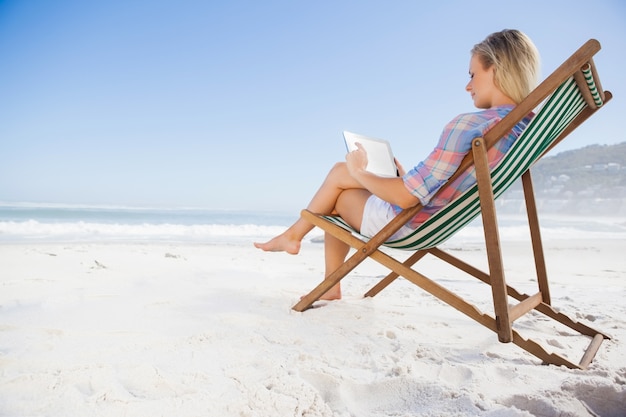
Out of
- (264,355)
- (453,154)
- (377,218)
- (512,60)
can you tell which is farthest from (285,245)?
(512,60)

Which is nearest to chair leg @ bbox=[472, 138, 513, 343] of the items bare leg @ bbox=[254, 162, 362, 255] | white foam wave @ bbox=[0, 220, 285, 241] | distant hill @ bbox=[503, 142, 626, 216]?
bare leg @ bbox=[254, 162, 362, 255]

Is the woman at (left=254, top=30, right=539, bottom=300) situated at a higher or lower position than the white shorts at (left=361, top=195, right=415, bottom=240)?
higher

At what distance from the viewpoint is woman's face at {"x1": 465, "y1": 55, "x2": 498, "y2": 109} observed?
72.2 inches

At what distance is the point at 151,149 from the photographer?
3447 centimetres

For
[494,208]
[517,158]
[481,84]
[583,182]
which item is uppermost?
[583,182]

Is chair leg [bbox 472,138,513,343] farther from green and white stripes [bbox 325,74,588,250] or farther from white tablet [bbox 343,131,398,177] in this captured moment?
white tablet [bbox 343,131,398,177]

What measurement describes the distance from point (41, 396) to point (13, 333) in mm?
777

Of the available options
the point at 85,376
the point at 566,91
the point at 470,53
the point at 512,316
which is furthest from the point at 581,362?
the point at 85,376

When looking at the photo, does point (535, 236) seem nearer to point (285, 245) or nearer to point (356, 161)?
point (356, 161)

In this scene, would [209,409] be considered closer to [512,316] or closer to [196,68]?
[512,316]

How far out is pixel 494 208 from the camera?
1583 millimetres

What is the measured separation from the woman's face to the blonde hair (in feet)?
0.07

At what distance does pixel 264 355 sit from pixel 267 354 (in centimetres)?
2

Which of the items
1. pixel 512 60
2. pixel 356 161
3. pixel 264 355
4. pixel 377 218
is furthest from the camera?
pixel 377 218
